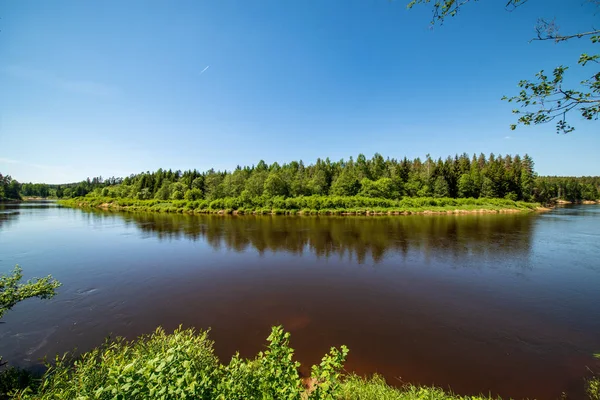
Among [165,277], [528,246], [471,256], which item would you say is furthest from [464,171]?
[165,277]

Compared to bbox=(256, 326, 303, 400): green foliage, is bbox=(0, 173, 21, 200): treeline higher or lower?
higher

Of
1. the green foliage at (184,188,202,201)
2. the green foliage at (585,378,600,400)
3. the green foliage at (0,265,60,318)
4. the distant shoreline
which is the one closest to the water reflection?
the green foliage at (585,378,600,400)

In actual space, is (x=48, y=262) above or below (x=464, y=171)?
below

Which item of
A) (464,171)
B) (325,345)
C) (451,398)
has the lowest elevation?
(325,345)

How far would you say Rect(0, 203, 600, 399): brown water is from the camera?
7.89 m

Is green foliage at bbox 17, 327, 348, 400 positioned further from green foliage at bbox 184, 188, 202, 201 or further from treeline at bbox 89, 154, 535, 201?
green foliage at bbox 184, 188, 202, 201

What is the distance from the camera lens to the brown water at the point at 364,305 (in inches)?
311

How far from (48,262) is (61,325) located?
12136 mm

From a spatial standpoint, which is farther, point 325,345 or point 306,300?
point 306,300

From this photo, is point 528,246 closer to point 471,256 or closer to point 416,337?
point 471,256

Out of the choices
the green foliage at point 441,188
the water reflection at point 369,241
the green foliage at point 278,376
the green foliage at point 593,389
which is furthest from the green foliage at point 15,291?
the green foliage at point 441,188

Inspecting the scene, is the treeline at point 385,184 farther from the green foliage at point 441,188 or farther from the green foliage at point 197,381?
the green foliage at point 197,381

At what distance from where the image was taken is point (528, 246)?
2222 centimetres

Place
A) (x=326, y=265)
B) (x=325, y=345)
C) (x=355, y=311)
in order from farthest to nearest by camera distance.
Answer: (x=326, y=265), (x=355, y=311), (x=325, y=345)
